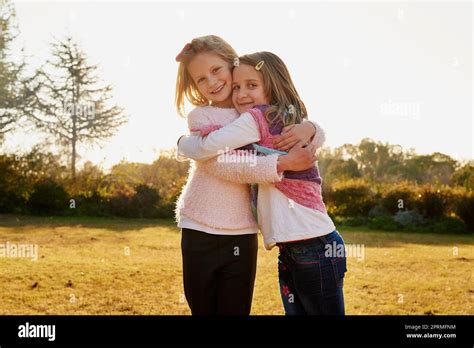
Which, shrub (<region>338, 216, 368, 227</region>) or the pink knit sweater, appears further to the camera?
shrub (<region>338, 216, 368, 227</region>)

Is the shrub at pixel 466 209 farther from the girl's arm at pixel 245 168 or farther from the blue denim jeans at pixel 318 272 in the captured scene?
the girl's arm at pixel 245 168

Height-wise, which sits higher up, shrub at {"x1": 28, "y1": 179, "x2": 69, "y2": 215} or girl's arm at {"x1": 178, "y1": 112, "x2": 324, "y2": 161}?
girl's arm at {"x1": 178, "y1": 112, "x2": 324, "y2": 161}

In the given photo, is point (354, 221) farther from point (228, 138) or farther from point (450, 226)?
point (228, 138)

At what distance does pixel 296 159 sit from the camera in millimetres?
2436

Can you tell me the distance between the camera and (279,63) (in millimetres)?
2627

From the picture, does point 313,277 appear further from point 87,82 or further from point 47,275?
point 87,82

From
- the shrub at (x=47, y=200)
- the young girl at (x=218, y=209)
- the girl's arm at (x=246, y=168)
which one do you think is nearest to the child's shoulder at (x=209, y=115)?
the young girl at (x=218, y=209)

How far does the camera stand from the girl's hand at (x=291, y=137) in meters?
2.49

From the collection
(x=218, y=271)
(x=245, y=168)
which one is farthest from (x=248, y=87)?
(x=218, y=271)

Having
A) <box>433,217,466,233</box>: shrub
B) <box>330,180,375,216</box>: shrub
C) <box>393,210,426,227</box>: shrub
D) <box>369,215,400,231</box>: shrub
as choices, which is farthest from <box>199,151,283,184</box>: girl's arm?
<box>330,180,375,216</box>: shrub

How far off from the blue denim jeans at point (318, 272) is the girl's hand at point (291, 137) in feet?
1.55

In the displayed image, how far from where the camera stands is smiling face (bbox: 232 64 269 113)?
2564 millimetres

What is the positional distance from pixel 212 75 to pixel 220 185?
0.57 m

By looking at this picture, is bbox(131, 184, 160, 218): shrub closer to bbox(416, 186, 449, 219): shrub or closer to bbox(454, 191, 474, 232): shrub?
bbox(416, 186, 449, 219): shrub
